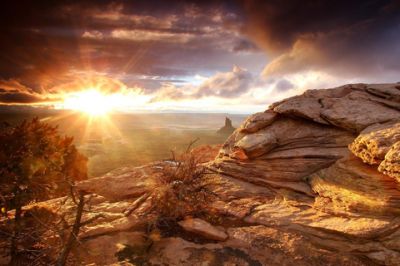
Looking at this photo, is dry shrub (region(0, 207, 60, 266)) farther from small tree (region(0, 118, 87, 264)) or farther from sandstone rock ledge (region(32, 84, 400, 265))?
small tree (region(0, 118, 87, 264))

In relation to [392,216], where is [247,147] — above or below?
above

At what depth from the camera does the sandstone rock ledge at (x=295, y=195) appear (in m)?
8.89

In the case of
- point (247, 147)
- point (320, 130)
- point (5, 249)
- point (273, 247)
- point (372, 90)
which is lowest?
point (5, 249)

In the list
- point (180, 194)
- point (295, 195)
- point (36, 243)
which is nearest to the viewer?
point (36, 243)

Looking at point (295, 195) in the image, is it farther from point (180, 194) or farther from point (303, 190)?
point (180, 194)

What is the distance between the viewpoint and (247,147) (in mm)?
15359

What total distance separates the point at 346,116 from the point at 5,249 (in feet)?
51.5

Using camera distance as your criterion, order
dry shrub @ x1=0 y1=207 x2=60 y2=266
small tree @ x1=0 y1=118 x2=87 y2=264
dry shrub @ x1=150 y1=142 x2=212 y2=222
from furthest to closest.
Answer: small tree @ x1=0 y1=118 x2=87 y2=264, dry shrub @ x1=150 y1=142 x2=212 y2=222, dry shrub @ x1=0 y1=207 x2=60 y2=266

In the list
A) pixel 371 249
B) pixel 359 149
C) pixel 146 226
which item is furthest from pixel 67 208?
pixel 359 149

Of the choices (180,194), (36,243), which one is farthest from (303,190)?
(36,243)

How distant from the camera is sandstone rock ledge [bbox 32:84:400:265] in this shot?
8891mm

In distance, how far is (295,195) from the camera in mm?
12883

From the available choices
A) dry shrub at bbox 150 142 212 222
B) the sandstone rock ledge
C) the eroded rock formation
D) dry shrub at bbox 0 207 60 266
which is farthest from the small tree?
dry shrub at bbox 150 142 212 222

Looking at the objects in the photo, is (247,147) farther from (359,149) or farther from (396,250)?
(396,250)
